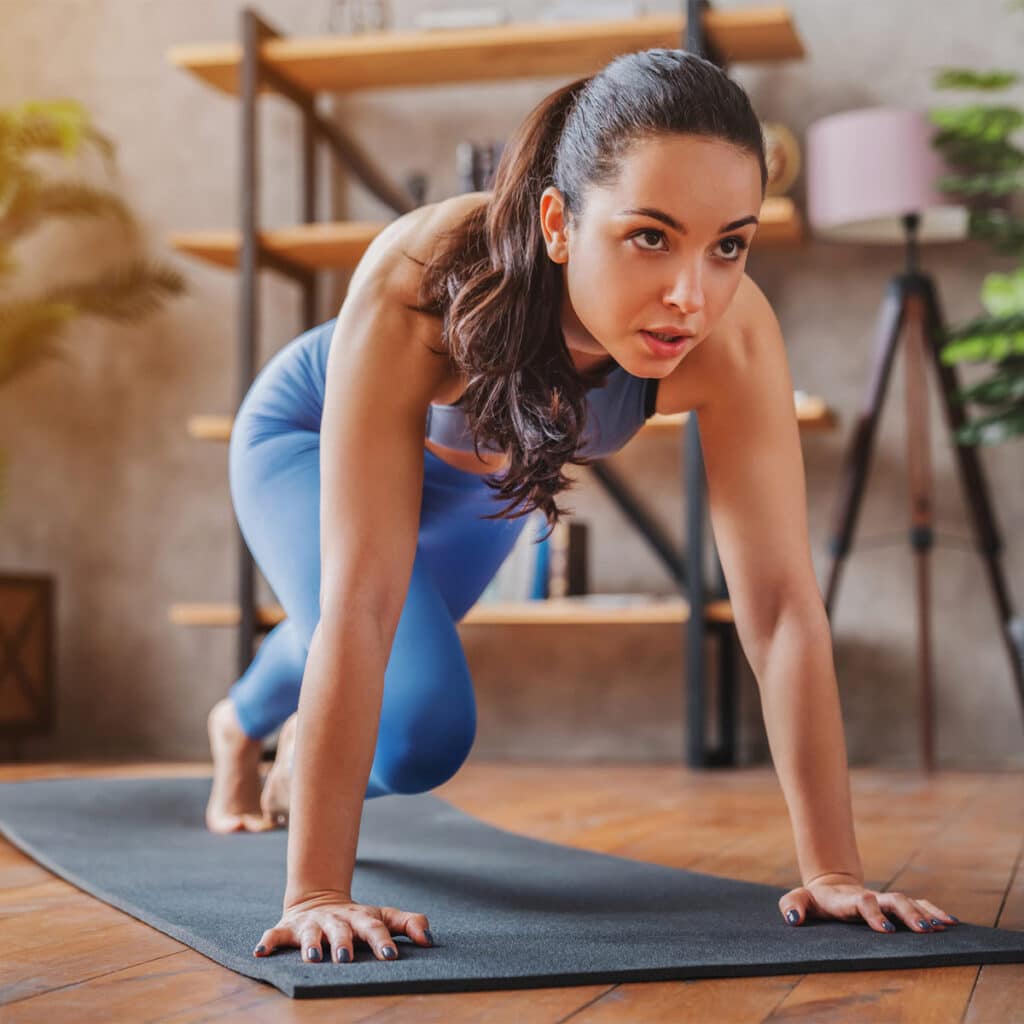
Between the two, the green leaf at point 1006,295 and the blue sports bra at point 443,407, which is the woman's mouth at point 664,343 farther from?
the green leaf at point 1006,295

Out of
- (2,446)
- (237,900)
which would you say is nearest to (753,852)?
(237,900)

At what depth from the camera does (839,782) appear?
1.34 metres

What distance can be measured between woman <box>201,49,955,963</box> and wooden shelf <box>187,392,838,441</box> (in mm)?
1485

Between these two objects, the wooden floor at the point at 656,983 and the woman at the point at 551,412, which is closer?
the wooden floor at the point at 656,983

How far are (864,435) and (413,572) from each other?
1.76 metres

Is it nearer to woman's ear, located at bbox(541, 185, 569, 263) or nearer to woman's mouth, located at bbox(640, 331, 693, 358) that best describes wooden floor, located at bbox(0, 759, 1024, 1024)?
woman's mouth, located at bbox(640, 331, 693, 358)

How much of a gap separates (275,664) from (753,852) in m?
0.68

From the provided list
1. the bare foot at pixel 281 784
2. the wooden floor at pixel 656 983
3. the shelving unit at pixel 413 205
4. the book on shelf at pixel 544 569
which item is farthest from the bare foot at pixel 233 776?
the book on shelf at pixel 544 569

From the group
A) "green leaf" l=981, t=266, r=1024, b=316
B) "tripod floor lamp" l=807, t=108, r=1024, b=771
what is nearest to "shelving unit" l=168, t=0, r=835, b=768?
"tripod floor lamp" l=807, t=108, r=1024, b=771

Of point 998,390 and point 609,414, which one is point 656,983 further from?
point 998,390

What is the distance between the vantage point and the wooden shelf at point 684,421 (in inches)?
122

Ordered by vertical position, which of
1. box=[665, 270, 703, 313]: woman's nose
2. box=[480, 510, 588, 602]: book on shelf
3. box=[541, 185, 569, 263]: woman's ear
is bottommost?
box=[480, 510, 588, 602]: book on shelf

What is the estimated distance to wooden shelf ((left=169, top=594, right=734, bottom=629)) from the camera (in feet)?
10.3

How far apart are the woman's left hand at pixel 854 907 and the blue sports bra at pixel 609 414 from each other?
0.46 meters
